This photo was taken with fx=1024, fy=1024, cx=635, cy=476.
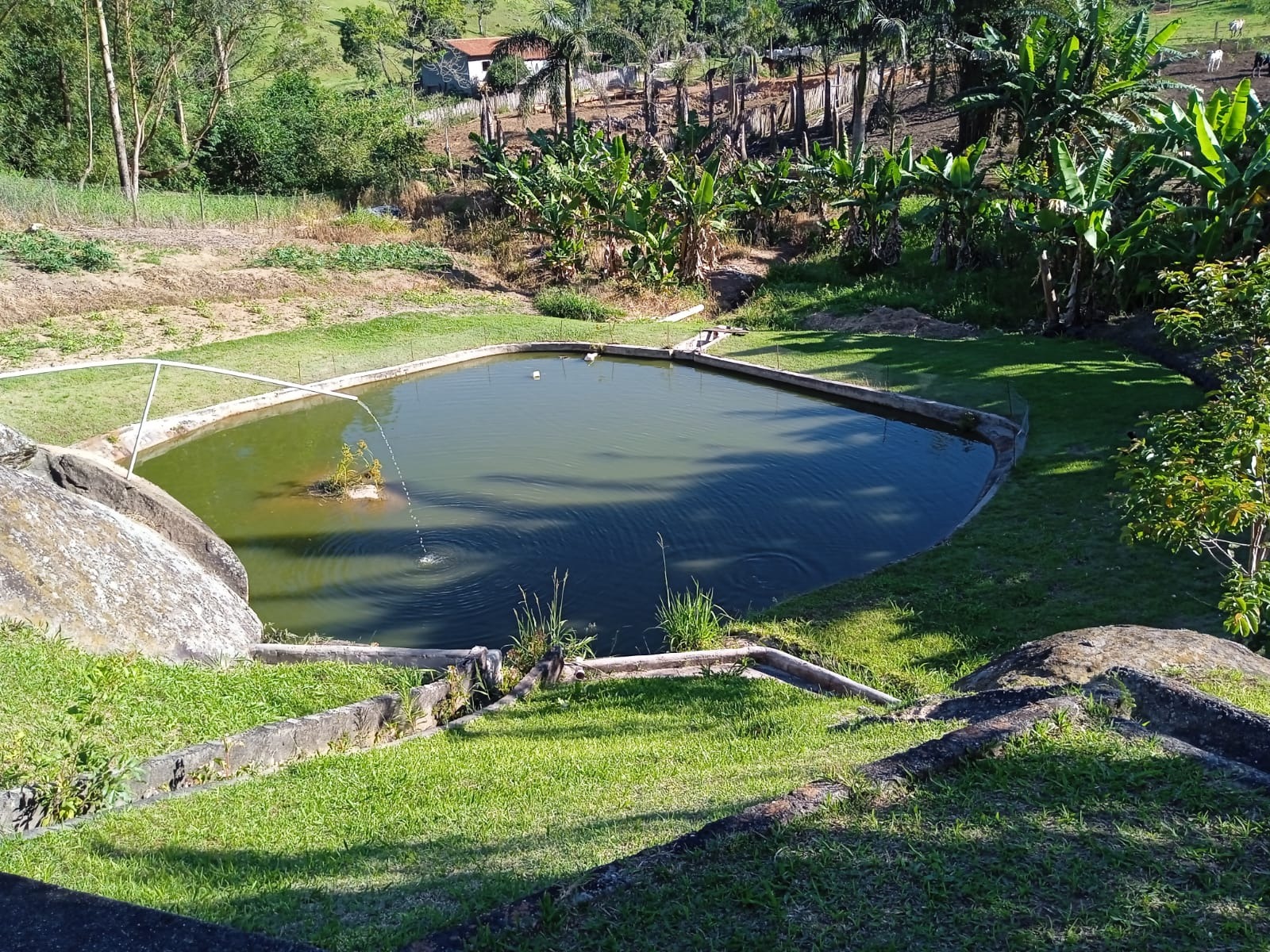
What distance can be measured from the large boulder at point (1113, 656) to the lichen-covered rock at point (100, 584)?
666cm

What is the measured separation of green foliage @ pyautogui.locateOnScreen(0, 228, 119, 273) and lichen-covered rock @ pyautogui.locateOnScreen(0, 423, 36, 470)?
1551 cm

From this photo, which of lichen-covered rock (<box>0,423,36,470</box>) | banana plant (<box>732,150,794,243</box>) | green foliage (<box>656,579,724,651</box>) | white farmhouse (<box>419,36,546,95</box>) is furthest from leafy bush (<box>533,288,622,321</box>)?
white farmhouse (<box>419,36,546,95</box>)

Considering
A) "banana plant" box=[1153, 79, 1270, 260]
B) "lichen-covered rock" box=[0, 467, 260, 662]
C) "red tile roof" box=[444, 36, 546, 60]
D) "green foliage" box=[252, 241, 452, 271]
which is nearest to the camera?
"lichen-covered rock" box=[0, 467, 260, 662]

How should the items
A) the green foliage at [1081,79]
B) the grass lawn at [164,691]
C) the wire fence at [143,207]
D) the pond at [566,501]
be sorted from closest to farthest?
the grass lawn at [164,691]
the pond at [566,501]
the green foliage at [1081,79]
the wire fence at [143,207]

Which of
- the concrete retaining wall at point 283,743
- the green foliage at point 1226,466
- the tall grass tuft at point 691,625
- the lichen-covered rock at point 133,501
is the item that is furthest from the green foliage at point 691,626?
the lichen-covered rock at point 133,501

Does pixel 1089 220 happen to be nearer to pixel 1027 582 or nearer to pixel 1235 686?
pixel 1027 582

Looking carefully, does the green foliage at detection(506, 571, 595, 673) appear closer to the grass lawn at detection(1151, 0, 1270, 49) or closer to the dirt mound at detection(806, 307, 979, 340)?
the dirt mound at detection(806, 307, 979, 340)

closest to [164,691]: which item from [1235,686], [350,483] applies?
[350,483]

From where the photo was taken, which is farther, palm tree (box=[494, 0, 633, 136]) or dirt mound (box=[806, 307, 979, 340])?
palm tree (box=[494, 0, 633, 136])

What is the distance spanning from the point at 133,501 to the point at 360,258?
18600 millimetres

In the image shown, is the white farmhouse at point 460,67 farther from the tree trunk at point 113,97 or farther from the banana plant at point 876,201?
the banana plant at point 876,201

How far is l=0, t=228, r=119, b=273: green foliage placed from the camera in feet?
77.4

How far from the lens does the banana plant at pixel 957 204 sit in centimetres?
2356

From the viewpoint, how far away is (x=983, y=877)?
12.7 feet
